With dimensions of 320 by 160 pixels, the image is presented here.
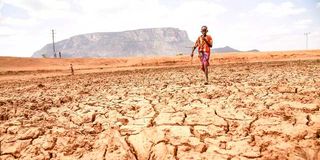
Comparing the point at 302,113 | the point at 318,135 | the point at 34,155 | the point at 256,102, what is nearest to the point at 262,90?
the point at 256,102

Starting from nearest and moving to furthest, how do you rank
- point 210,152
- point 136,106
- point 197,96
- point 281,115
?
point 210,152
point 281,115
point 136,106
point 197,96

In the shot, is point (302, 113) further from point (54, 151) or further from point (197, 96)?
point (54, 151)

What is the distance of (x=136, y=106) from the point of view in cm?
549

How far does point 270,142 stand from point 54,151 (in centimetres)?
263

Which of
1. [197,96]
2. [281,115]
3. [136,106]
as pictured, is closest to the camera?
[281,115]

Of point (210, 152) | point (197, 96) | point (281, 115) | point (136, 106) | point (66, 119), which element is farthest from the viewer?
point (197, 96)

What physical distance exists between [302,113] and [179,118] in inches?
67.4

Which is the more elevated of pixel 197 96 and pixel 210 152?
pixel 197 96

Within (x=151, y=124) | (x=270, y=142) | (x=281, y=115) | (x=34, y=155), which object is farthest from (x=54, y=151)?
(x=281, y=115)

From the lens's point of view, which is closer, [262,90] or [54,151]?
[54,151]

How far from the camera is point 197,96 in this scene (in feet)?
19.5

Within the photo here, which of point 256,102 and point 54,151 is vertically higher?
point 256,102

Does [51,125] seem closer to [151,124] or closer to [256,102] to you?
[151,124]

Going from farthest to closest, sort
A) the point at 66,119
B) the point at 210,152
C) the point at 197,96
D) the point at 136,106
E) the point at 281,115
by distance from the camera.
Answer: the point at 197,96
the point at 136,106
the point at 66,119
the point at 281,115
the point at 210,152
